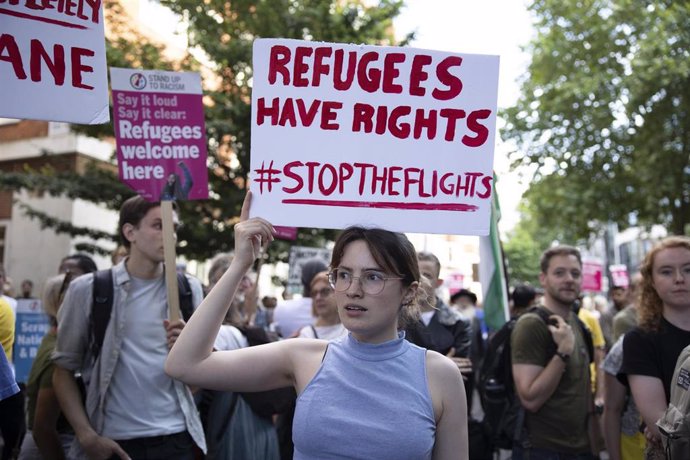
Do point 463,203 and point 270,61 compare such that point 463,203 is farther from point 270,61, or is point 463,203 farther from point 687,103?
point 687,103

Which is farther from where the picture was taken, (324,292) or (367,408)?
(324,292)

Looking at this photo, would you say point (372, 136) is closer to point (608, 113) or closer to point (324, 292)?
point (324, 292)

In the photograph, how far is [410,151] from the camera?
115 inches

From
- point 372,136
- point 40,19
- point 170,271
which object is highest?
point 40,19

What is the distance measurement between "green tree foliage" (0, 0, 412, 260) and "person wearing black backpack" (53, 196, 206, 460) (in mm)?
10864

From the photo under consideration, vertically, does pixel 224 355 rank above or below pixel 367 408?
above

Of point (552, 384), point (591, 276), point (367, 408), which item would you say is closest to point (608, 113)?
point (591, 276)

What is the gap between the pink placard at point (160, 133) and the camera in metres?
3.91

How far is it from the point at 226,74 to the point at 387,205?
1307 cm

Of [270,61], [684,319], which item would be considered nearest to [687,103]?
[684,319]

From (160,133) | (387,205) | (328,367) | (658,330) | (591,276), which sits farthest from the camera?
(591,276)

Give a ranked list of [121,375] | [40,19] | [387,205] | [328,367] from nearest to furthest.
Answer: [328,367] < [387,205] < [40,19] < [121,375]

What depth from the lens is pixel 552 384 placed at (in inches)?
160

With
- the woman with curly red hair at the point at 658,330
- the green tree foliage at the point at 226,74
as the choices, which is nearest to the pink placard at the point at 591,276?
the green tree foliage at the point at 226,74
